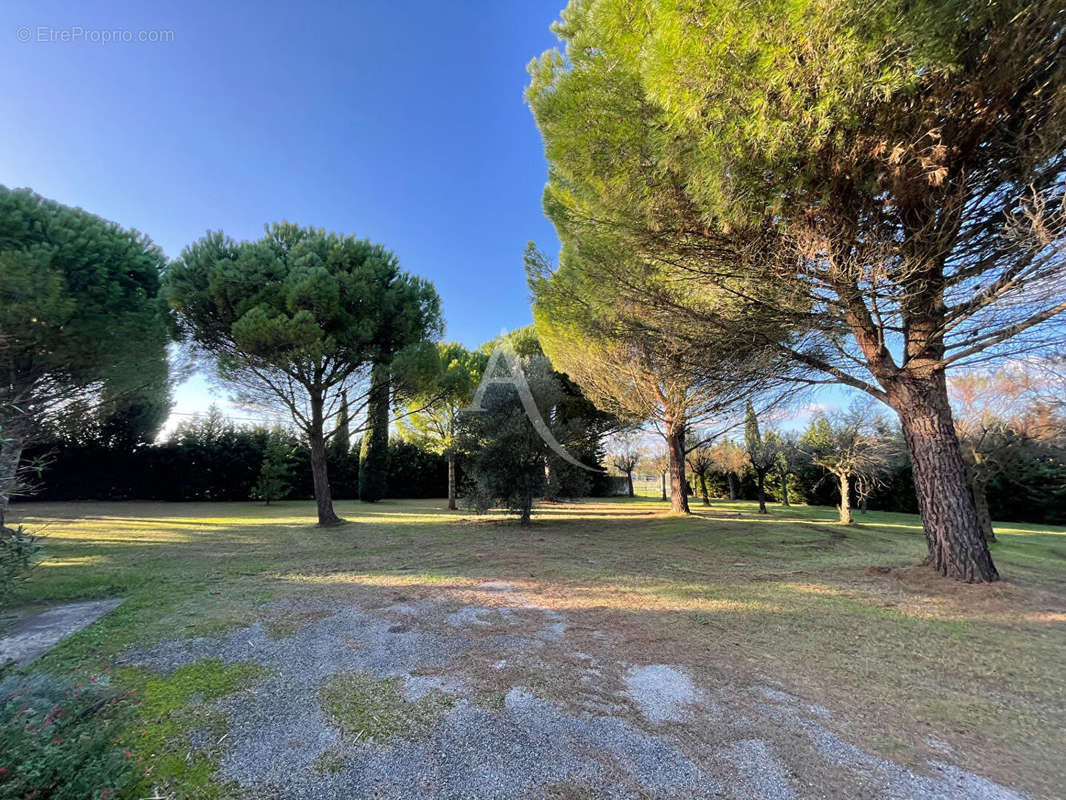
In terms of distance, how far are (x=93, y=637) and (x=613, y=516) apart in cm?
1135

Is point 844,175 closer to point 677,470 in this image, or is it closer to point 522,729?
point 522,729

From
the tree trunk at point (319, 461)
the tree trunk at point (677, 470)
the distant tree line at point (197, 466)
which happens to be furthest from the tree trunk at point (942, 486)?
the distant tree line at point (197, 466)

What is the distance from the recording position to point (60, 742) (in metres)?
1.60

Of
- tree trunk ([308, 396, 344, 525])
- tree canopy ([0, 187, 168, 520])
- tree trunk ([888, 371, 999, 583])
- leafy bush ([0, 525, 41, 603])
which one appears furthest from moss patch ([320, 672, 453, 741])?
tree trunk ([308, 396, 344, 525])

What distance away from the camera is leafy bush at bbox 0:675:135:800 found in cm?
135

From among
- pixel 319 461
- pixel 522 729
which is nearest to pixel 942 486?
pixel 522 729

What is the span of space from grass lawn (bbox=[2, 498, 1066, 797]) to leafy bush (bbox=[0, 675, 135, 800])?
0.17m

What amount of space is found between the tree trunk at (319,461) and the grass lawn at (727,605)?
91 centimetres

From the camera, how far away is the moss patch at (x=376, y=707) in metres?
2.03

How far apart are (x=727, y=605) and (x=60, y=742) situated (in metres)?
4.60

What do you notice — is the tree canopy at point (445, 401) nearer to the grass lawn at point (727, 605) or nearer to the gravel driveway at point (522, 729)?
the grass lawn at point (727, 605)

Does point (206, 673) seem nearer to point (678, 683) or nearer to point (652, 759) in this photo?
point (652, 759)

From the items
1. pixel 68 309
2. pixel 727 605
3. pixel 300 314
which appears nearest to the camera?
pixel 727 605

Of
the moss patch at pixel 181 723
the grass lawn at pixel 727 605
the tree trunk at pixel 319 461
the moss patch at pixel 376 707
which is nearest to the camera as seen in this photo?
the moss patch at pixel 181 723
